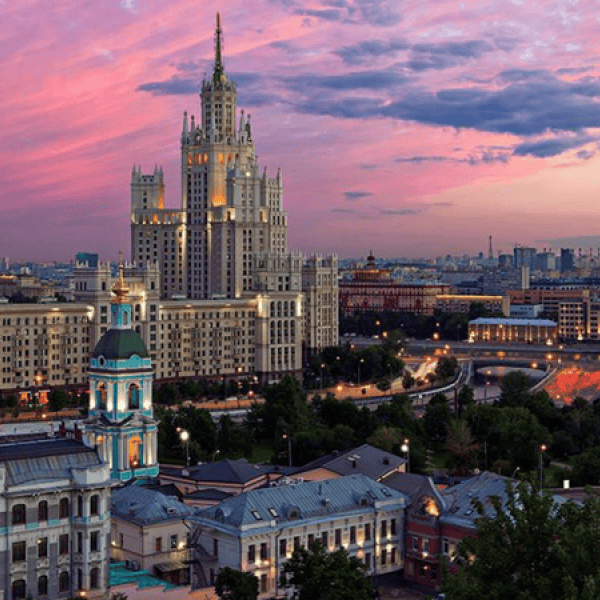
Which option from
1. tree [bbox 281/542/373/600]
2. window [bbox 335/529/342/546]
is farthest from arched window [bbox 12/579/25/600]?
window [bbox 335/529/342/546]

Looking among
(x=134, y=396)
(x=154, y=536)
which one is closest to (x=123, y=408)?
(x=134, y=396)

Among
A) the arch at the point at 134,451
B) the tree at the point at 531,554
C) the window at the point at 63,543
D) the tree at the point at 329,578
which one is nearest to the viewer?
the tree at the point at 531,554

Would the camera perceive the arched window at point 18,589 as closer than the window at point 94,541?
Yes

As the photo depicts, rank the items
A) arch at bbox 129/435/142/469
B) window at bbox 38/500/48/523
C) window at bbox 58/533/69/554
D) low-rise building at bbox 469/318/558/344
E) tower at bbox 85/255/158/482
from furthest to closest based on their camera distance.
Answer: low-rise building at bbox 469/318/558/344 → arch at bbox 129/435/142/469 → tower at bbox 85/255/158/482 → window at bbox 58/533/69/554 → window at bbox 38/500/48/523

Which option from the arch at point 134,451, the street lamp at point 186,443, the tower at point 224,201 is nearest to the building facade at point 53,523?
the arch at point 134,451

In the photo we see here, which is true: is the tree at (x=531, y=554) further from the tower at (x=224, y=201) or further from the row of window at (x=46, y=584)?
the tower at (x=224, y=201)

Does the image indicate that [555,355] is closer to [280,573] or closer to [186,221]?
[186,221]

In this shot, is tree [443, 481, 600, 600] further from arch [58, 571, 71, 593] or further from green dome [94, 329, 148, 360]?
green dome [94, 329, 148, 360]
